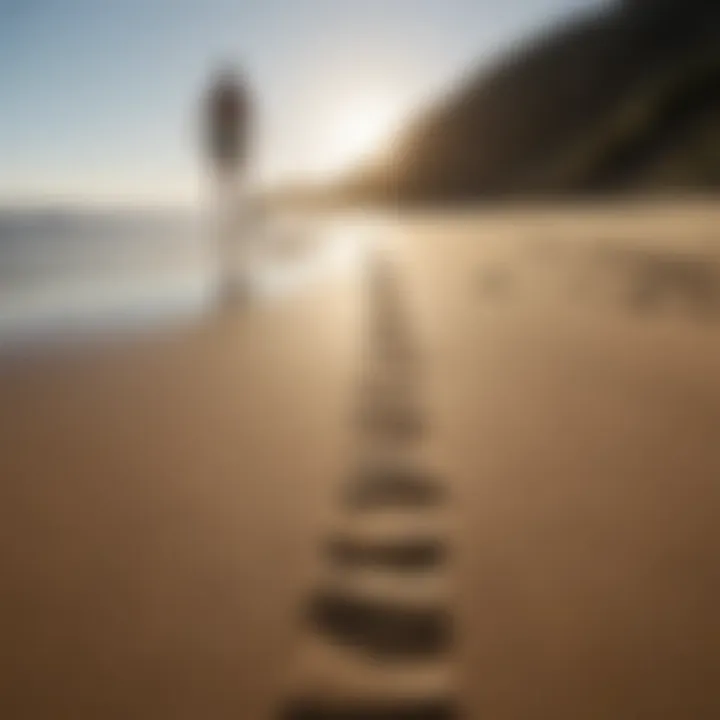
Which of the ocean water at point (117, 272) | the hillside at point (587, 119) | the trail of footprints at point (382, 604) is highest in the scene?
the hillside at point (587, 119)

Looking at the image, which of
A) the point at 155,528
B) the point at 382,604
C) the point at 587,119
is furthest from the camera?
the point at 587,119

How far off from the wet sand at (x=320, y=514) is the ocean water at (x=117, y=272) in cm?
100

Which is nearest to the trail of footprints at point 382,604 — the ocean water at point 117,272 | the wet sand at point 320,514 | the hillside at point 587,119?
the wet sand at point 320,514

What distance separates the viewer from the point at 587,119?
18484 mm

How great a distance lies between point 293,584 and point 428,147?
2451 centimetres

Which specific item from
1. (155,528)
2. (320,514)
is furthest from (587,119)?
(155,528)

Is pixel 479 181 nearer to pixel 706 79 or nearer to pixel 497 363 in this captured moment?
pixel 706 79

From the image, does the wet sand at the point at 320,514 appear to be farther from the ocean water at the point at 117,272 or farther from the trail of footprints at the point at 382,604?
the ocean water at the point at 117,272

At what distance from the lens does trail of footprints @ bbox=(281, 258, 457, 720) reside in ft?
4.60

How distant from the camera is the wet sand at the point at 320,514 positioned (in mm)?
1446

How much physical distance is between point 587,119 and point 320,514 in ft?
59.7

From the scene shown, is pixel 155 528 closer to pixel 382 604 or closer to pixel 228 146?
pixel 382 604

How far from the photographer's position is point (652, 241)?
6410mm

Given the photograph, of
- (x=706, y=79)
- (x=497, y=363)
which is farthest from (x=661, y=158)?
(x=497, y=363)
